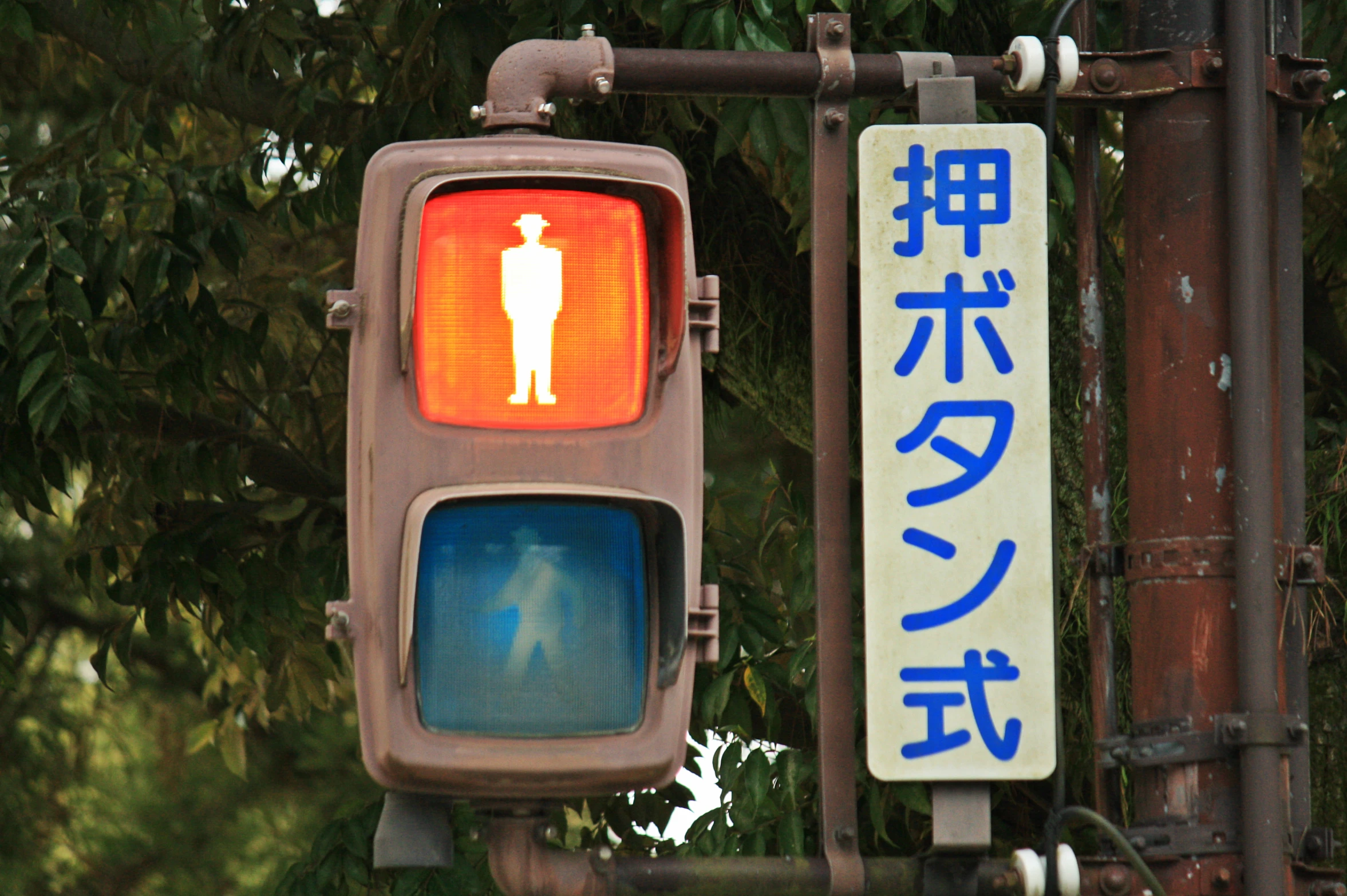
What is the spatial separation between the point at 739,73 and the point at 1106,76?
54 cm

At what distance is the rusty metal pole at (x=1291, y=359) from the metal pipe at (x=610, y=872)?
78 cm

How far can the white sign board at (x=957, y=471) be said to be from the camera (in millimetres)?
2422

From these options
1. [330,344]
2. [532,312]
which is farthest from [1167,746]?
[330,344]

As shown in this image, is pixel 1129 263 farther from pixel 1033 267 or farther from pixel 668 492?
pixel 668 492

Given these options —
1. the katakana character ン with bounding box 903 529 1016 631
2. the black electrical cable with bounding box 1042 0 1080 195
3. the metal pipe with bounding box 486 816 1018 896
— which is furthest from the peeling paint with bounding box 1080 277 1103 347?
the metal pipe with bounding box 486 816 1018 896

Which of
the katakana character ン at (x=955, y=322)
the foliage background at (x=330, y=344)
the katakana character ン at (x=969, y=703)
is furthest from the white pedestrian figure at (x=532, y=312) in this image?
the foliage background at (x=330, y=344)

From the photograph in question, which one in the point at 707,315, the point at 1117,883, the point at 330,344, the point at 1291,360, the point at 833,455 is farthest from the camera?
the point at 330,344

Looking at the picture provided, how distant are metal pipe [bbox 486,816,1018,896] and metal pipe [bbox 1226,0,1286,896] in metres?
A: 0.62

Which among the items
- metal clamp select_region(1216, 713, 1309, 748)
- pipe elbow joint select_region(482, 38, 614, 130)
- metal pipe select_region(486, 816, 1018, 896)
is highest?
pipe elbow joint select_region(482, 38, 614, 130)

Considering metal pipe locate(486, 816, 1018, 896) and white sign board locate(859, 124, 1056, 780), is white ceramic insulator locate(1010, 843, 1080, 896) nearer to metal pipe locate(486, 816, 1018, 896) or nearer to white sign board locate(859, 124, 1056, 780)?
white sign board locate(859, 124, 1056, 780)

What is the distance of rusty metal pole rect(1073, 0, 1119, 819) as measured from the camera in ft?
8.69

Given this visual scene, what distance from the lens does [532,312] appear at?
2174 mm

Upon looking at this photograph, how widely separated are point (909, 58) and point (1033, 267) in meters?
0.39

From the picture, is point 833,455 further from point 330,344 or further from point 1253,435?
point 330,344
